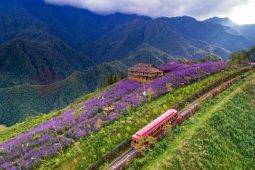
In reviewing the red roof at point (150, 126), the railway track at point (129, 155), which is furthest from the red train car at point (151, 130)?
the railway track at point (129, 155)

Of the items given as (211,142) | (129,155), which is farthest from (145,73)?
(129,155)

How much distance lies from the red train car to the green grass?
4.47m

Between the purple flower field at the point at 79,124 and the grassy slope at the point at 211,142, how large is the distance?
50.3 feet

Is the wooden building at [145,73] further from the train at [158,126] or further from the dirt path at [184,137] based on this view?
the dirt path at [184,137]

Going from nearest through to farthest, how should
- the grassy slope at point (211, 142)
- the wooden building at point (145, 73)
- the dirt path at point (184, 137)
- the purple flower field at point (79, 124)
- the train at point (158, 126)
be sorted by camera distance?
1. the dirt path at point (184, 137)
2. the grassy slope at point (211, 142)
3. the train at point (158, 126)
4. the purple flower field at point (79, 124)
5. the wooden building at point (145, 73)

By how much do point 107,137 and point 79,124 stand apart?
1101cm

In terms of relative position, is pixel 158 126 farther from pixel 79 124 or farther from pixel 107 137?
pixel 79 124

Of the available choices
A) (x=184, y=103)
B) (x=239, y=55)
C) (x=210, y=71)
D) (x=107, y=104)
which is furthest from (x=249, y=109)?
(x=239, y=55)

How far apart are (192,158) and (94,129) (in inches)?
792

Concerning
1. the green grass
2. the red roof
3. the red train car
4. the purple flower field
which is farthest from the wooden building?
the red roof

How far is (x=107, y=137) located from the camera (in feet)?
150

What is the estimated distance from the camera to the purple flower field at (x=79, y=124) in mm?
46125

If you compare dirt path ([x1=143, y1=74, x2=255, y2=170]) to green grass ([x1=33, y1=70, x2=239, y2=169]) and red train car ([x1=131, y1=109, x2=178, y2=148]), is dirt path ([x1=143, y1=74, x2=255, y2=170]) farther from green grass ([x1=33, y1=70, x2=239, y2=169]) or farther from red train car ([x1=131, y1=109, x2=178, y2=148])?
green grass ([x1=33, y1=70, x2=239, y2=169])

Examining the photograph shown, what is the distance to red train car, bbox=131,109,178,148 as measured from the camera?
4038cm
